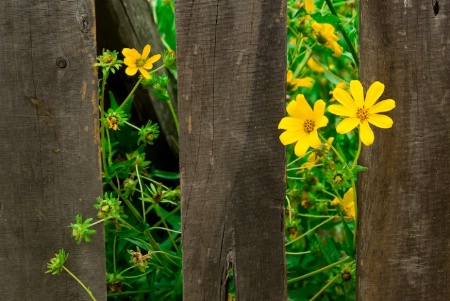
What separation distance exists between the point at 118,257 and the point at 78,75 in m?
0.62

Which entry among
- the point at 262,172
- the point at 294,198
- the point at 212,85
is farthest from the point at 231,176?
the point at 294,198

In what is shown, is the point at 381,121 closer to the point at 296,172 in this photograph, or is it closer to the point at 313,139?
the point at 313,139

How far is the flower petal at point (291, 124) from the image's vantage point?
1.58 m

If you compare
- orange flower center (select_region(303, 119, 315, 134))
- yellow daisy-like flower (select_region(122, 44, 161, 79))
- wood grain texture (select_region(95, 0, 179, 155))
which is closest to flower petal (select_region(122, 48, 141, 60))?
yellow daisy-like flower (select_region(122, 44, 161, 79))

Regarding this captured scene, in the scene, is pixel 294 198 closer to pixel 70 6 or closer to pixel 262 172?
pixel 262 172

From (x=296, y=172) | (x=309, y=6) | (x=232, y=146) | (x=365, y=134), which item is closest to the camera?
(x=365, y=134)

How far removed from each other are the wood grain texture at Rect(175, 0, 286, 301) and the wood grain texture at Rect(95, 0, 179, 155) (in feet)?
1.45

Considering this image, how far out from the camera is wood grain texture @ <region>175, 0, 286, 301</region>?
1627mm

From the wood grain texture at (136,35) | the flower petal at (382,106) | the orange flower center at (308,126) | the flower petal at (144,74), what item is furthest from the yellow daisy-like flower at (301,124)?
the wood grain texture at (136,35)

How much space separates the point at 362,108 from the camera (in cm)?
155

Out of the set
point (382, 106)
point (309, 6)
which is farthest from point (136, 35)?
point (382, 106)

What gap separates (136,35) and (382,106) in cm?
80

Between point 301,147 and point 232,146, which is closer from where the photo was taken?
point 301,147

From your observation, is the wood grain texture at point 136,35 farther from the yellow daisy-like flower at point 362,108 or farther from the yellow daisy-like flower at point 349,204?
the yellow daisy-like flower at point 362,108
